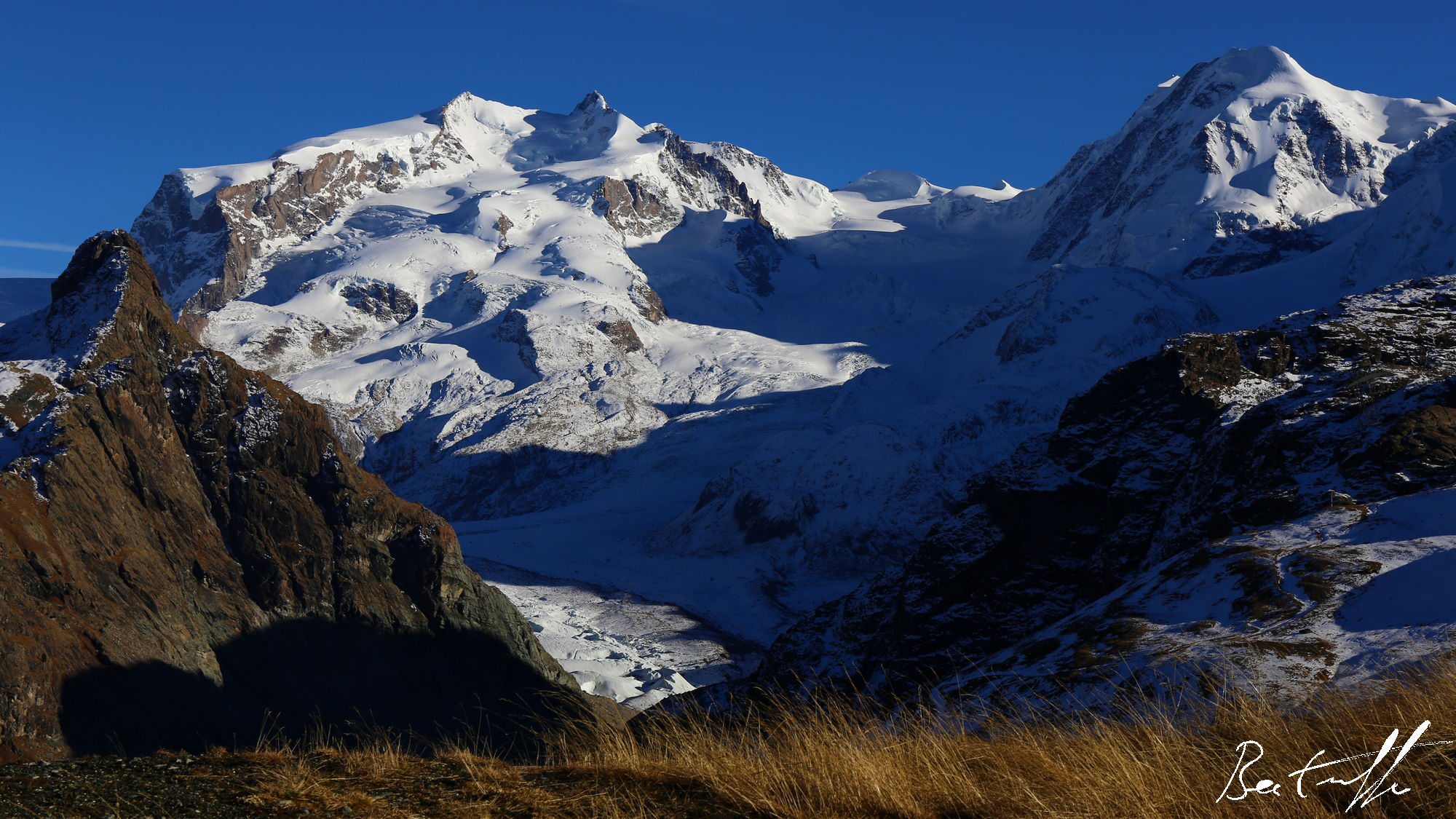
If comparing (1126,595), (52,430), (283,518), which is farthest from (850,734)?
(283,518)

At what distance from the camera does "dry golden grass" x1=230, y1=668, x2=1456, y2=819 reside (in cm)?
669

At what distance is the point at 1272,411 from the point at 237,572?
57.5 meters

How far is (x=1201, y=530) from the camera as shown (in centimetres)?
4197

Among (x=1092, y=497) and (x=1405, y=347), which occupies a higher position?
(x=1405, y=347)

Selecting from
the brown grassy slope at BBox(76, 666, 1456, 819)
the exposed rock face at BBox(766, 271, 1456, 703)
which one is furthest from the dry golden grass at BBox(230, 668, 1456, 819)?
the exposed rock face at BBox(766, 271, 1456, 703)

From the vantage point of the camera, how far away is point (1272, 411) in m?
47.0

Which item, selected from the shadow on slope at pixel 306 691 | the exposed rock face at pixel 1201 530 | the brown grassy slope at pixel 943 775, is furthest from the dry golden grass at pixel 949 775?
the shadow on slope at pixel 306 691

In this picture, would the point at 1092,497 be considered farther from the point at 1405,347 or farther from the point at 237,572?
the point at 237,572
